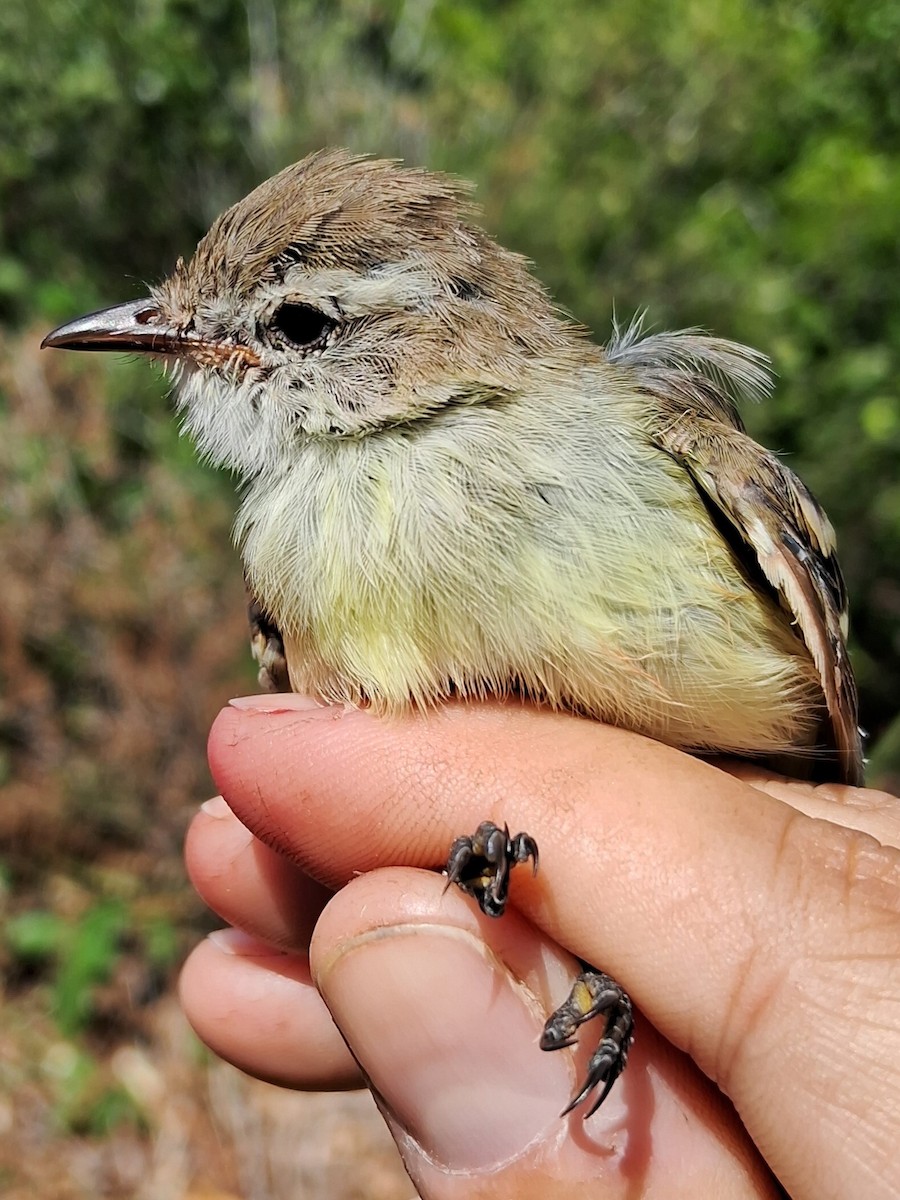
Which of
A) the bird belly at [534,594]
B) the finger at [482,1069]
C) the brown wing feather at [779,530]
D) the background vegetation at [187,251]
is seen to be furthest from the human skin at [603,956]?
the background vegetation at [187,251]

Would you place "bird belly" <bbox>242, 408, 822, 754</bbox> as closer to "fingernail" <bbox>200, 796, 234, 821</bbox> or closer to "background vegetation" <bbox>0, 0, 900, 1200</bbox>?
"fingernail" <bbox>200, 796, 234, 821</bbox>

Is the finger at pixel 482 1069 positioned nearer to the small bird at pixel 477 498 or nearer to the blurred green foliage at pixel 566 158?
the small bird at pixel 477 498

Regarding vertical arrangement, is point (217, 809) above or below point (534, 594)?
below

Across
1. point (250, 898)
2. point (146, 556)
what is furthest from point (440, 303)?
point (146, 556)

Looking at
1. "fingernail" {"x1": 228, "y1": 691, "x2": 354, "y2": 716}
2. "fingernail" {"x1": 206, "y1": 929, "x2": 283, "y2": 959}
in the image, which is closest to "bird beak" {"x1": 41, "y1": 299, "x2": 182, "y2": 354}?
"fingernail" {"x1": 228, "y1": 691, "x2": 354, "y2": 716}


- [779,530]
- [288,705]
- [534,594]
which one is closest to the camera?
[534,594]

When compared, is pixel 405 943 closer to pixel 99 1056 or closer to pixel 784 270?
pixel 99 1056

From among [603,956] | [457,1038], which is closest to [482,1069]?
[457,1038]

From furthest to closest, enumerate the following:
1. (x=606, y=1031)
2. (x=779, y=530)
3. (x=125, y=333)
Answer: (x=125, y=333), (x=779, y=530), (x=606, y=1031)

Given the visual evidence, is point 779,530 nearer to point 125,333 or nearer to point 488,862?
point 488,862
